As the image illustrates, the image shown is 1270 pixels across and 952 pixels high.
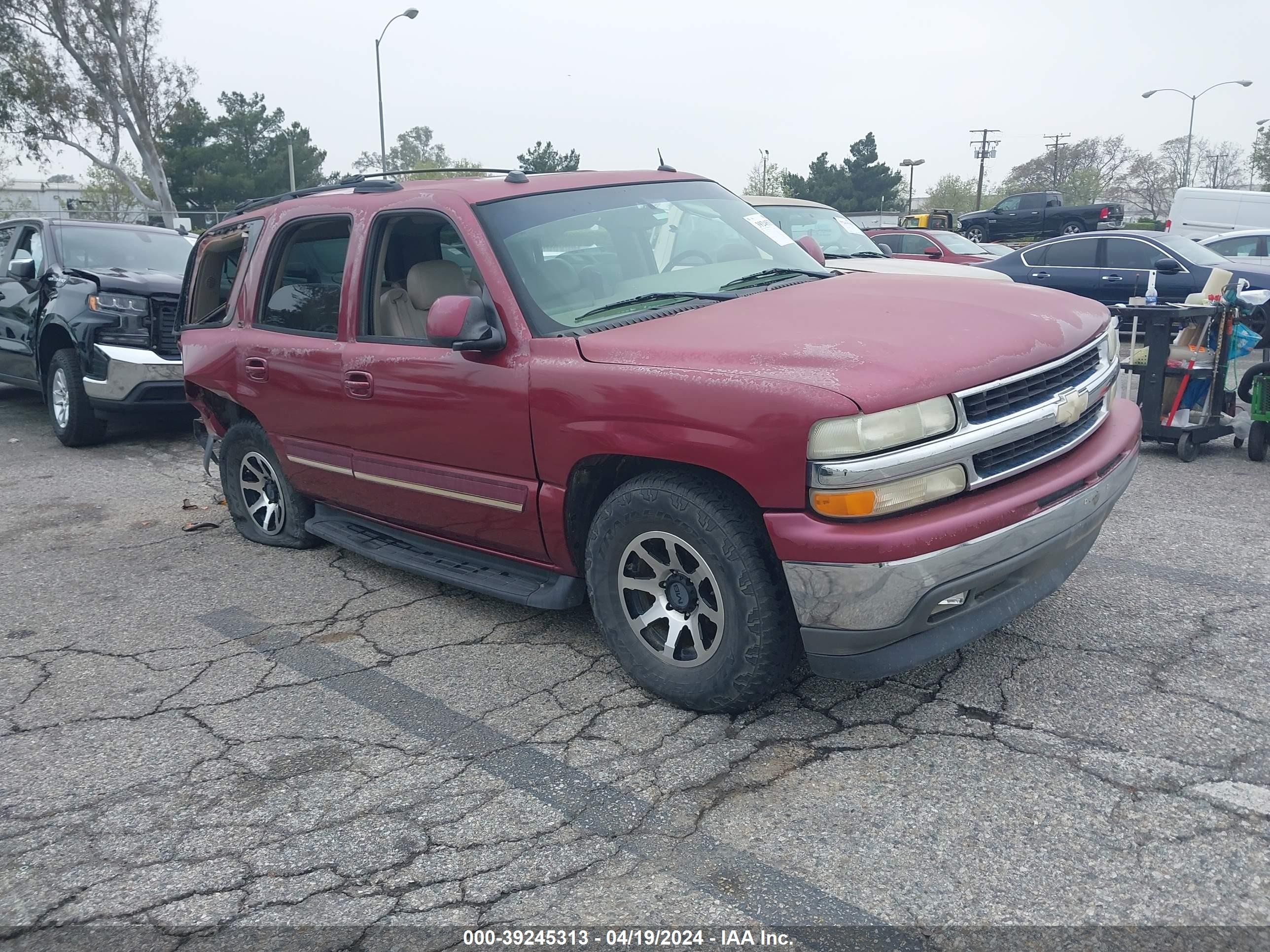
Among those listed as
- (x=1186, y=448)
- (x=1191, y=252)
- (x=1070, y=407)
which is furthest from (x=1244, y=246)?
(x=1070, y=407)

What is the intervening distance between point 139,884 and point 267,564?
2.91 m

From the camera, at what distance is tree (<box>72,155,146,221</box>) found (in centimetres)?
3975

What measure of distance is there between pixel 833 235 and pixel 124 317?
20.1 ft

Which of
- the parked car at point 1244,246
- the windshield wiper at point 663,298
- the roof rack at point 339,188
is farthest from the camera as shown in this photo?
the parked car at point 1244,246

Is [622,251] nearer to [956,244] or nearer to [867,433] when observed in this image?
[867,433]

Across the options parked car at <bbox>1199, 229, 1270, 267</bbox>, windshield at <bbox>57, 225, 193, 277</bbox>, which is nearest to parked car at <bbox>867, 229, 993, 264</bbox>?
parked car at <bbox>1199, 229, 1270, 267</bbox>

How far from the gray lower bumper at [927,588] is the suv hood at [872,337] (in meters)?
0.46

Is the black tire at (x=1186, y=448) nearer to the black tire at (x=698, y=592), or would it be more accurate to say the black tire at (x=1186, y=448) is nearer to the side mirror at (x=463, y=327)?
the black tire at (x=698, y=592)

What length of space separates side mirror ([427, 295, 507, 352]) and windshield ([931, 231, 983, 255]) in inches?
610

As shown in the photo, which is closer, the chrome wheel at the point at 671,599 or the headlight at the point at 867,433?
the headlight at the point at 867,433

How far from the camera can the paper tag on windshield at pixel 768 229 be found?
15.5ft

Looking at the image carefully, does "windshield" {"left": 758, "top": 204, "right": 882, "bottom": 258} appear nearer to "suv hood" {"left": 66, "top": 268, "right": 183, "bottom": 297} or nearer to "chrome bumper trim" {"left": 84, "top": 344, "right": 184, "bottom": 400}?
"suv hood" {"left": 66, "top": 268, "right": 183, "bottom": 297}

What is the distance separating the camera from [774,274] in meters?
4.37

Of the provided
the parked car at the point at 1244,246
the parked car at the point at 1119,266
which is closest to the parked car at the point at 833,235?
the parked car at the point at 1119,266
